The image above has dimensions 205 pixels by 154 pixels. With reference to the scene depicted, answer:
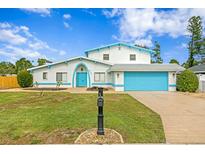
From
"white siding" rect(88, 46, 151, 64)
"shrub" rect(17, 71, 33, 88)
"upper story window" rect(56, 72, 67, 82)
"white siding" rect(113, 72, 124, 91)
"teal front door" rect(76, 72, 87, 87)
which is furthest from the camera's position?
"white siding" rect(88, 46, 151, 64)

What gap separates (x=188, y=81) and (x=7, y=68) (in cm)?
5139

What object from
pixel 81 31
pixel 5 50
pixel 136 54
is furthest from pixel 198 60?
pixel 5 50

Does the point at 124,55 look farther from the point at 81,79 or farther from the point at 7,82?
the point at 7,82

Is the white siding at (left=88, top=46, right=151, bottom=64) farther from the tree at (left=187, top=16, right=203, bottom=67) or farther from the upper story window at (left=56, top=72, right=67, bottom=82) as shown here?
the tree at (left=187, top=16, right=203, bottom=67)

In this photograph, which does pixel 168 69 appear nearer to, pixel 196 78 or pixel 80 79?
pixel 196 78

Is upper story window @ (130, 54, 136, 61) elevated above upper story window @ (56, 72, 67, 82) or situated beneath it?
elevated above

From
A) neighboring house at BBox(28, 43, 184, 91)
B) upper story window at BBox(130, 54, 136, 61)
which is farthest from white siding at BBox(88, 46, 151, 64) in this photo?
upper story window at BBox(130, 54, 136, 61)

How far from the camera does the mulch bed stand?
4.54 meters

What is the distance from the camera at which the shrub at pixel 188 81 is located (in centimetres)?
1938

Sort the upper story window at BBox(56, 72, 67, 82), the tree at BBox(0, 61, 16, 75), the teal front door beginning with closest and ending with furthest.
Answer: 1. the teal front door
2. the upper story window at BBox(56, 72, 67, 82)
3. the tree at BBox(0, 61, 16, 75)

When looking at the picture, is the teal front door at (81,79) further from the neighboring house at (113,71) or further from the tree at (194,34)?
the tree at (194,34)

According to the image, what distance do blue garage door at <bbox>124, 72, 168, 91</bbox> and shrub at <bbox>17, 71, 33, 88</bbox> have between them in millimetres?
12805

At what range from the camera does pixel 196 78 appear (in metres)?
19.7

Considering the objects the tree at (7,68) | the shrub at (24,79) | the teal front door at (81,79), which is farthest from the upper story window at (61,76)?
the tree at (7,68)
